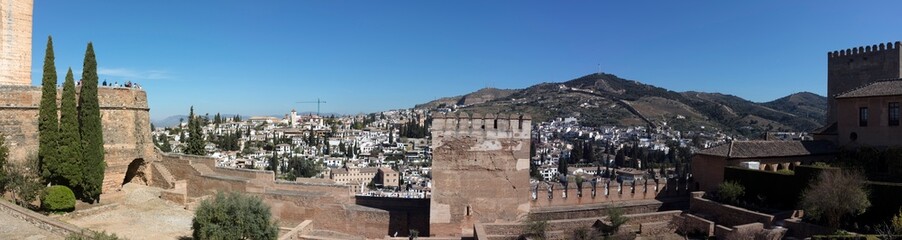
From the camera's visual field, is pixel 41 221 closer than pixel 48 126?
Yes

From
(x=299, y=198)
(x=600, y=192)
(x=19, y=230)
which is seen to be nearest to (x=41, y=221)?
(x=19, y=230)

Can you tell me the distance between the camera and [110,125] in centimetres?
1809

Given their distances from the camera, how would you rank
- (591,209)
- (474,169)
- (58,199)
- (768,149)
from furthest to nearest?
(768,149) → (591,209) → (58,199) → (474,169)

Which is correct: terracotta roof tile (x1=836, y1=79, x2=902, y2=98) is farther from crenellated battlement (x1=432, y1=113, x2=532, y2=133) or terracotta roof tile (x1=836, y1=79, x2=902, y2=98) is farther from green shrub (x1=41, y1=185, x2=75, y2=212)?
green shrub (x1=41, y1=185, x2=75, y2=212)

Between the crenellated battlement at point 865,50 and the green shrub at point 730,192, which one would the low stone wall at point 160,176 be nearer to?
the green shrub at point 730,192

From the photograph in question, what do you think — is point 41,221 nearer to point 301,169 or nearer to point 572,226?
point 572,226

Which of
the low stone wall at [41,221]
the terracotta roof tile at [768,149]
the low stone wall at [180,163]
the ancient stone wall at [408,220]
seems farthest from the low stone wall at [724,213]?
the low stone wall at [180,163]

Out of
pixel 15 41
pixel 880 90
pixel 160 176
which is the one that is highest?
pixel 15 41

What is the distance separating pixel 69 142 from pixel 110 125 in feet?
9.47

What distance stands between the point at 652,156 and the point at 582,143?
803 inches

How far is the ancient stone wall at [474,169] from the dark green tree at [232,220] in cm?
388

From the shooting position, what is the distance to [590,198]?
50.4 ft

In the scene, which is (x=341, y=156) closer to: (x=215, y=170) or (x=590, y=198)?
(x=215, y=170)

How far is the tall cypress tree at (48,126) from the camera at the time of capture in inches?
592
